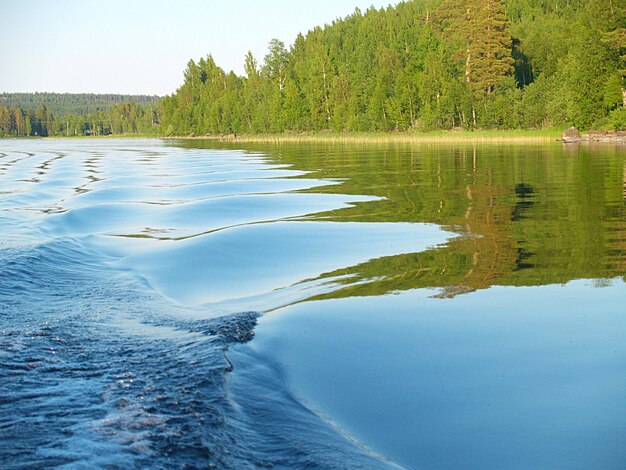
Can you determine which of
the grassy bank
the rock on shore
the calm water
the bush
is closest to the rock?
the rock on shore

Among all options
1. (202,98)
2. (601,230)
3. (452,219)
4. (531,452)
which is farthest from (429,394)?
(202,98)

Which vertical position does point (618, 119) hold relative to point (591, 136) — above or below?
above

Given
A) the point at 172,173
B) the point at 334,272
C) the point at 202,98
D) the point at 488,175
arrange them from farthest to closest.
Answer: the point at 202,98, the point at 172,173, the point at 488,175, the point at 334,272

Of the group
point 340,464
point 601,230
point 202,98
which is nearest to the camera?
point 340,464

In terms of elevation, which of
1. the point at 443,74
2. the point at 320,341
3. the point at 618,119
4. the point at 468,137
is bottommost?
the point at 320,341

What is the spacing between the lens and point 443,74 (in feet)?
277

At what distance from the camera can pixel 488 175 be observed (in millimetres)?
24344

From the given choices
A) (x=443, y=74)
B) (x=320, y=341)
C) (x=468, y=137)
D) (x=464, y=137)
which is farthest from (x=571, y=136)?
(x=320, y=341)

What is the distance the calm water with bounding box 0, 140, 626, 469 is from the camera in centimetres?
430

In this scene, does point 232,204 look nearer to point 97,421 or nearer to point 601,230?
point 601,230

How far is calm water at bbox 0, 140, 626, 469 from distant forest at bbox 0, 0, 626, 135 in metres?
47.7

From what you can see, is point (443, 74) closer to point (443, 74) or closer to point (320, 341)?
point (443, 74)

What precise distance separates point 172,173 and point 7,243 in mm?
19569

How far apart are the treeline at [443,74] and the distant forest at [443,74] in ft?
0.55
